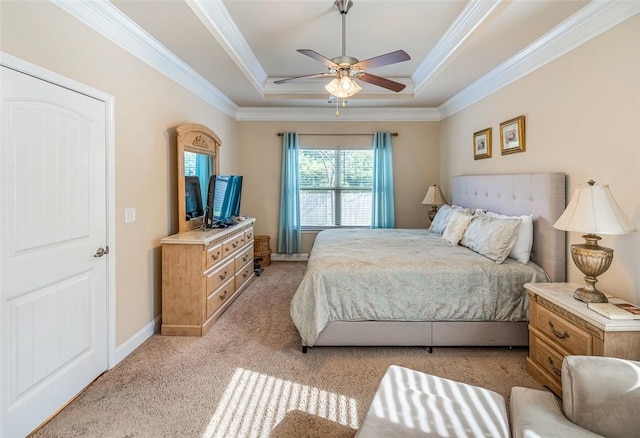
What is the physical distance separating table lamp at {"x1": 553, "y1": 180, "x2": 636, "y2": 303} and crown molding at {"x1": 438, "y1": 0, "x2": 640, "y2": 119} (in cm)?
118

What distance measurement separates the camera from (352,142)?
5852 mm

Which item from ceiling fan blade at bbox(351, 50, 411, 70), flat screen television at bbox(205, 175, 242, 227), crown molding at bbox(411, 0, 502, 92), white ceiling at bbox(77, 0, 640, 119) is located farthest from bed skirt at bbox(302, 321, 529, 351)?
crown molding at bbox(411, 0, 502, 92)

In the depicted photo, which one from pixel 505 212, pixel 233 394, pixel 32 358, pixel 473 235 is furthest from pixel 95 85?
pixel 505 212

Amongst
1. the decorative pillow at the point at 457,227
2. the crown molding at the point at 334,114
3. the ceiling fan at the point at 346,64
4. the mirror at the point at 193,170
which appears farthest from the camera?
the crown molding at the point at 334,114

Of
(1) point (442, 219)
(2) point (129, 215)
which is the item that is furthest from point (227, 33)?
(1) point (442, 219)

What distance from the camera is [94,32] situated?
2.34 m

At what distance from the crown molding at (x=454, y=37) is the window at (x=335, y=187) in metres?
1.76

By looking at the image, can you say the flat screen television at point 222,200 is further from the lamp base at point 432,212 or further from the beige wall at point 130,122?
the lamp base at point 432,212

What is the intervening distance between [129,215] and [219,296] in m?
1.25

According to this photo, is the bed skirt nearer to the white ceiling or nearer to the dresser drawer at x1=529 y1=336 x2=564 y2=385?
the dresser drawer at x1=529 y1=336 x2=564 y2=385

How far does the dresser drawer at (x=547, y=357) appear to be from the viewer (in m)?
2.16

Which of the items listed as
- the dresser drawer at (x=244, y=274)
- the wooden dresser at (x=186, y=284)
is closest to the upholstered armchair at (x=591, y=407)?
the wooden dresser at (x=186, y=284)

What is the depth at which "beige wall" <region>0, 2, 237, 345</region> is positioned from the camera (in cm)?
190

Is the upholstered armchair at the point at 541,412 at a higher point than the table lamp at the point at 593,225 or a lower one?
lower
